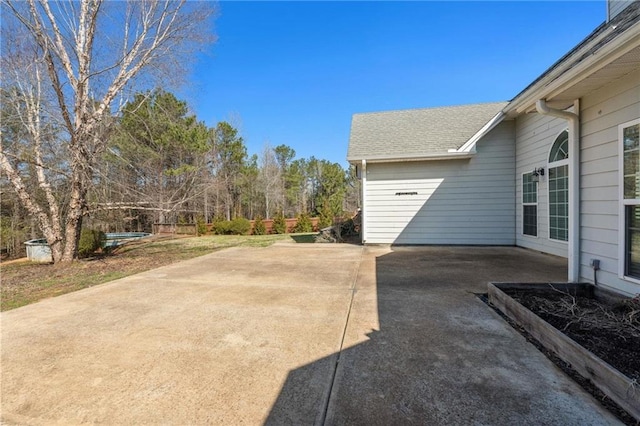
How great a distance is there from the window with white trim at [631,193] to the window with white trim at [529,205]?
14.1 feet

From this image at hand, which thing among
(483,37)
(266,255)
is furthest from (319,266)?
(483,37)

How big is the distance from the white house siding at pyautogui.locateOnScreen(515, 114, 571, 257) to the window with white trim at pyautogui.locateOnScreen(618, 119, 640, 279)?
3.28 meters

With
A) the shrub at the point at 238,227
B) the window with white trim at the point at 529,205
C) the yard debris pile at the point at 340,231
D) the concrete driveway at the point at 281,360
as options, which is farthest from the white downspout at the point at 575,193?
the shrub at the point at 238,227

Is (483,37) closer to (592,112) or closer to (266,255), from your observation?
(592,112)

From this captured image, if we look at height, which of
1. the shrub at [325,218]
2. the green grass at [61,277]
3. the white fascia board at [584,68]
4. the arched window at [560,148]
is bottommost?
the green grass at [61,277]

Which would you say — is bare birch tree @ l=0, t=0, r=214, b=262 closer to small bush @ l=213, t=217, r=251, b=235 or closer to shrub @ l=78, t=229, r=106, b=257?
shrub @ l=78, t=229, r=106, b=257

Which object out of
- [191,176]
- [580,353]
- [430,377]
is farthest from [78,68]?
[580,353]

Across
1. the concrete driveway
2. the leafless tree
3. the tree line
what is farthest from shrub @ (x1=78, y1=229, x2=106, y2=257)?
the leafless tree

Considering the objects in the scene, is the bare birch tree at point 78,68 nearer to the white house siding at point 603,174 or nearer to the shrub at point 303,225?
the white house siding at point 603,174

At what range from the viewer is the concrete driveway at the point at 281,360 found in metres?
1.84

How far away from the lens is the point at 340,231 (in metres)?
11.5

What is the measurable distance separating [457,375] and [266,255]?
636 centimetres

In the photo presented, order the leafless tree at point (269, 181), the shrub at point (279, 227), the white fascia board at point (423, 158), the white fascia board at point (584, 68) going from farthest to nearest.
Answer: the leafless tree at point (269, 181) → the shrub at point (279, 227) → the white fascia board at point (423, 158) → the white fascia board at point (584, 68)

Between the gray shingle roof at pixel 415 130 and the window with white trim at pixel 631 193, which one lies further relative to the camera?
the gray shingle roof at pixel 415 130
